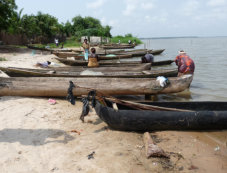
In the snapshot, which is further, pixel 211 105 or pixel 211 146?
pixel 211 105

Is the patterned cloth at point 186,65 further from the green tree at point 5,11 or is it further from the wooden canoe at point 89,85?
the green tree at point 5,11

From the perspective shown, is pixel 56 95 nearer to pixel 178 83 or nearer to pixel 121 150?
pixel 121 150

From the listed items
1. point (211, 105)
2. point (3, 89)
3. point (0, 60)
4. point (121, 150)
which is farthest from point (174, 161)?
point (0, 60)

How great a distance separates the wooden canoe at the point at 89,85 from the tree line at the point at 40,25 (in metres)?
13.7

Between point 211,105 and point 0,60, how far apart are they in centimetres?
1241

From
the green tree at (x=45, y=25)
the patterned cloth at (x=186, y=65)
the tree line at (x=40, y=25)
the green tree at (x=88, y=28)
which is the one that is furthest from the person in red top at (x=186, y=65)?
the green tree at (x=88, y=28)

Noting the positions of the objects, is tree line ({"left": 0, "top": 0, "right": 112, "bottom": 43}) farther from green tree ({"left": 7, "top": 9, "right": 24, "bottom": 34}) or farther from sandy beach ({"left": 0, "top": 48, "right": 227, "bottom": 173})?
sandy beach ({"left": 0, "top": 48, "right": 227, "bottom": 173})

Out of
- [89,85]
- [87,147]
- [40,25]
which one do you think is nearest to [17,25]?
[40,25]

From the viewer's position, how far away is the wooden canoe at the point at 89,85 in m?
5.61

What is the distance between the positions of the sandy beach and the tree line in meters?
15.6

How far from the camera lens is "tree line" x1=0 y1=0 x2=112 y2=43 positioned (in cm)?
1758

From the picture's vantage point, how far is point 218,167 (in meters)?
3.12

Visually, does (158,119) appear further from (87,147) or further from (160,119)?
(87,147)

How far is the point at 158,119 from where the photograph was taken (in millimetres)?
3996
